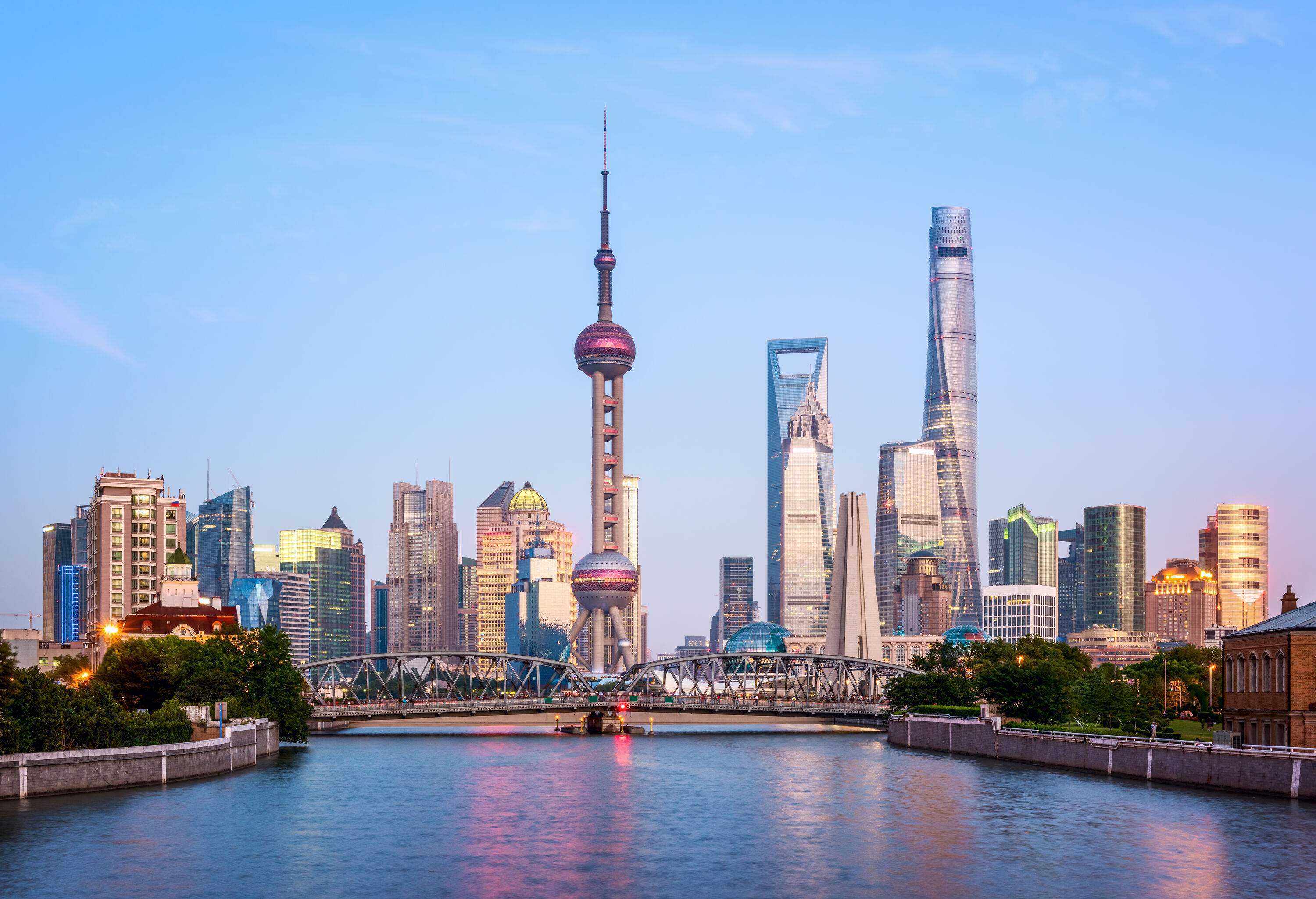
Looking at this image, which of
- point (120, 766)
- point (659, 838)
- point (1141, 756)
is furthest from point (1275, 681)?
point (120, 766)

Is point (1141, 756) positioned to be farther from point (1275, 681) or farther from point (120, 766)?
point (120, 766)

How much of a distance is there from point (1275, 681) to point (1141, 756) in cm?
1211

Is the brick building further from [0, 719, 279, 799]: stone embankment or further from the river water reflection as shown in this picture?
[0, 719, 279, 799]: stone embankment

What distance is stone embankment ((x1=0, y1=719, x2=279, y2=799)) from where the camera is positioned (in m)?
92.2

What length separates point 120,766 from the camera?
100500 millimetres

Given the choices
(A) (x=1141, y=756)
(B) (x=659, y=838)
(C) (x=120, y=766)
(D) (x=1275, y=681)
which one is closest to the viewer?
(B) (x=659, y=838)

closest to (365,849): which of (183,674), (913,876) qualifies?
(913,876)

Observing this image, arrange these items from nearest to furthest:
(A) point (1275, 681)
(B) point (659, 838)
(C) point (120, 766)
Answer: (B) point (659, 838) → (A) point (1275, 681) → (C) point (120, 766)

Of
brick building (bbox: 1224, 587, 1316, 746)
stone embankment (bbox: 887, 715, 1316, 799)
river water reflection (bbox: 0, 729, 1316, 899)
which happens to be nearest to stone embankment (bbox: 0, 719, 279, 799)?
river water reflection (bbox: 0, 729, 1316, 899)

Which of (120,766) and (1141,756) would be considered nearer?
(120,766)

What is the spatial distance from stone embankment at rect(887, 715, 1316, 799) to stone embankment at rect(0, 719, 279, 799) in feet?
209

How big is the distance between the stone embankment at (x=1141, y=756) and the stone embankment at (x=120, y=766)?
2505 inches

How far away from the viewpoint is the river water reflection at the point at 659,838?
68.2 meters

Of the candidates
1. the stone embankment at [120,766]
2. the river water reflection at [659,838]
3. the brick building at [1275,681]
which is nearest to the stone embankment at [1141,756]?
the river water reflection at [659,838]
